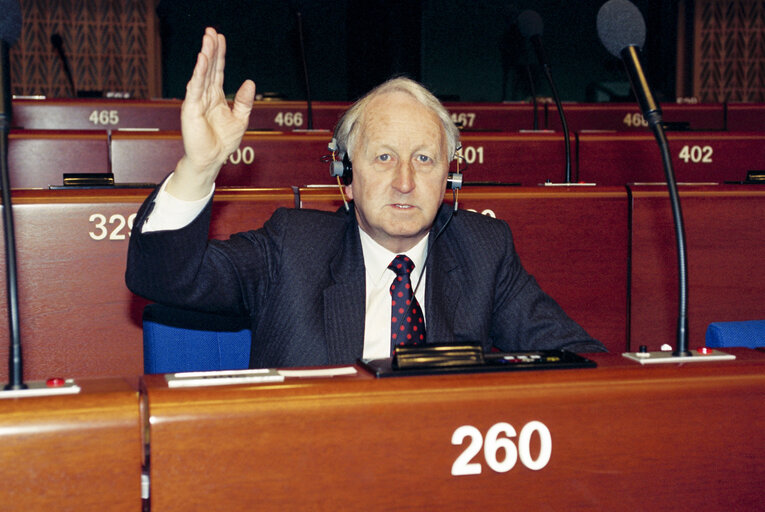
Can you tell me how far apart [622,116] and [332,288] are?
4.33 m

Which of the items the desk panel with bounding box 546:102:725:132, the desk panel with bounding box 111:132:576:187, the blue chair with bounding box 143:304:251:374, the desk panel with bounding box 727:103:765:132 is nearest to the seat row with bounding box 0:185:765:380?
the blue chair with bounding box 143:304:251:374

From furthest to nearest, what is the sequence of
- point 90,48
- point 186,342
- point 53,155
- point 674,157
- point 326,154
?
point 90,48
point 674,157
point 326,154
point 53,155
point 186,342

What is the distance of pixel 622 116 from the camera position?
546 cm

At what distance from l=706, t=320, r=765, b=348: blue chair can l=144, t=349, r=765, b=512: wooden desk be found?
481 millimetres

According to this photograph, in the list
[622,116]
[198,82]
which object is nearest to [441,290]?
[198,82]

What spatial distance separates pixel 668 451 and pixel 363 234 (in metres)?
1.00

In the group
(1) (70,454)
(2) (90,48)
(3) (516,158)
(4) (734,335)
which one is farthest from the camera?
(2) (90,48)

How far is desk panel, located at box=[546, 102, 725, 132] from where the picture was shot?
539 centimetres

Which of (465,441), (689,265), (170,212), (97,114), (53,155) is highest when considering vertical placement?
(97,114)

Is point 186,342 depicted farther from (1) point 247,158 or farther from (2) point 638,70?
(1) point 247,158

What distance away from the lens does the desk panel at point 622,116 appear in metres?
5.39

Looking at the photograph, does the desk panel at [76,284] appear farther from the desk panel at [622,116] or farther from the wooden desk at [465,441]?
the desk panel at [622,116]

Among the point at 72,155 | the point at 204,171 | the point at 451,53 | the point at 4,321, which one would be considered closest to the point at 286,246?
the point at 204,171

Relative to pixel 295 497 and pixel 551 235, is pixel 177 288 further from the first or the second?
pixel 551 235
